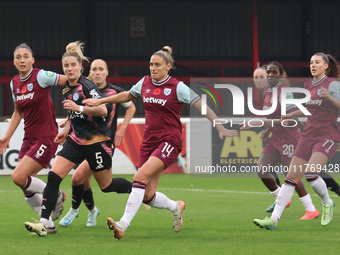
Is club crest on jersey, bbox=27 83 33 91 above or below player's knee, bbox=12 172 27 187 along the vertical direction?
above

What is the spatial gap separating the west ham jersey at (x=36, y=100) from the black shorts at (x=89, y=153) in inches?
13.3

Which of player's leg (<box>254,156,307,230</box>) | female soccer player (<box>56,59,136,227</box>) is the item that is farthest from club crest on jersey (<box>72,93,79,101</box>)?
player's leg (<box>254,156,307,230</box>)

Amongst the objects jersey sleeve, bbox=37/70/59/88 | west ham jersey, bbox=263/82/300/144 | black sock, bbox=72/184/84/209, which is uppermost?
jersey sleeve, bbox=37/70/59/88

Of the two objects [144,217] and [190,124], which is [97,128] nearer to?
[144,217]

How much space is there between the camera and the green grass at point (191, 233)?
6.87 meters

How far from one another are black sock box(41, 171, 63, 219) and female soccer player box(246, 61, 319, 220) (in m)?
2.85

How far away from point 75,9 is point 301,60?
31.4 feet

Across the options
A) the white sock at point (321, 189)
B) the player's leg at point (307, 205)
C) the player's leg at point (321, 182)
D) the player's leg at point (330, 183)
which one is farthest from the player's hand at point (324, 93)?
the player's leg at point (330, 183)

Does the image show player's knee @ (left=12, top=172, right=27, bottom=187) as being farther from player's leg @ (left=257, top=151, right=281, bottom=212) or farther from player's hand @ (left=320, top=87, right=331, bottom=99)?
player's hand @ (left=320, top=87, right=331, bottom=99)

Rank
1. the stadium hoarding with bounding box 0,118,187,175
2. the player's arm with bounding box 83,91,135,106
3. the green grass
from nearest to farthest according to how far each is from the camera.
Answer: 1. the green grass
2. the player's arm with bounding box 83,91,135,106
3. the stadium hoarding with bounding box 0,118,187,175

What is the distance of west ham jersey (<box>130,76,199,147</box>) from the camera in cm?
750

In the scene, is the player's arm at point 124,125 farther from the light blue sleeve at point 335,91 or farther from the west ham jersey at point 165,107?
the light blue sleeve at point 335,91

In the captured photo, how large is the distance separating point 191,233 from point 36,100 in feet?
7.07

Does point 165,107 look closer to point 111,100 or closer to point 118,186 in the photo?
point 111,100
